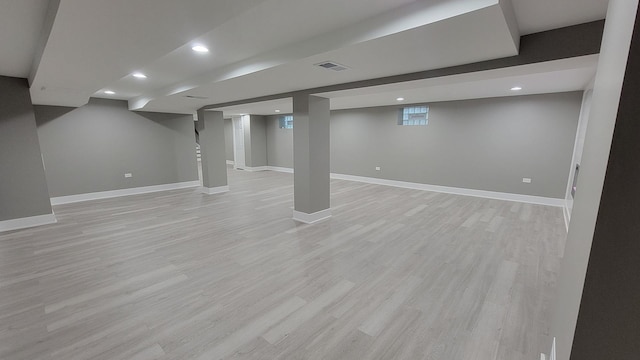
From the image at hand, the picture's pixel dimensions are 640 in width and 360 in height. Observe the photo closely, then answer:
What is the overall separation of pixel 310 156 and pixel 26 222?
16.7ft

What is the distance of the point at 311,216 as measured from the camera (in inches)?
183

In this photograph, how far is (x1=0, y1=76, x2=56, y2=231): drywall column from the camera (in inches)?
161

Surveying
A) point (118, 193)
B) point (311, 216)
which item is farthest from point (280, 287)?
point (118, 193)

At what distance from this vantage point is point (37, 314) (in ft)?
7.35

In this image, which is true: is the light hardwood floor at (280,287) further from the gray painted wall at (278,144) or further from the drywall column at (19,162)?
the gray painted wall at (278,144)

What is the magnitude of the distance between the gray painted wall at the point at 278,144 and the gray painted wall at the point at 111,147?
366 centimetres

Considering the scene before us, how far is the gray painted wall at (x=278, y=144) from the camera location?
10.7 m

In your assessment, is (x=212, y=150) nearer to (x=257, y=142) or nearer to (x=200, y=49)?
(x=257, y=142)

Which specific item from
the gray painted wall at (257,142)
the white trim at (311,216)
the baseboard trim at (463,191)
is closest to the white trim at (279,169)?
the gray painted wall at (257,142)

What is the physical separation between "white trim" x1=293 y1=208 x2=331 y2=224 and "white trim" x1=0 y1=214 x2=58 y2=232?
446cm

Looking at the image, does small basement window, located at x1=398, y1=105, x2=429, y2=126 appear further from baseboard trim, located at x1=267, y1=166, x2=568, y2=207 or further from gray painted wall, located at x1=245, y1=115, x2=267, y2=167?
gray painted wall, located at x1=245, y1=115, x2=267, y2=167

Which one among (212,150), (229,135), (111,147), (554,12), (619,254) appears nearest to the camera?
(619,254)

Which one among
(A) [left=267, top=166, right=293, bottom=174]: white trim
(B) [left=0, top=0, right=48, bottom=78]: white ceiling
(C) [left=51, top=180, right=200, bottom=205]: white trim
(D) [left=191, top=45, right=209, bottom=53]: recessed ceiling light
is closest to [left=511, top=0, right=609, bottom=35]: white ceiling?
(D) [left=191, top=45, right=209, bottom=53]: recessed ceiling light

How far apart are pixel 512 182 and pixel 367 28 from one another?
19.6ft
